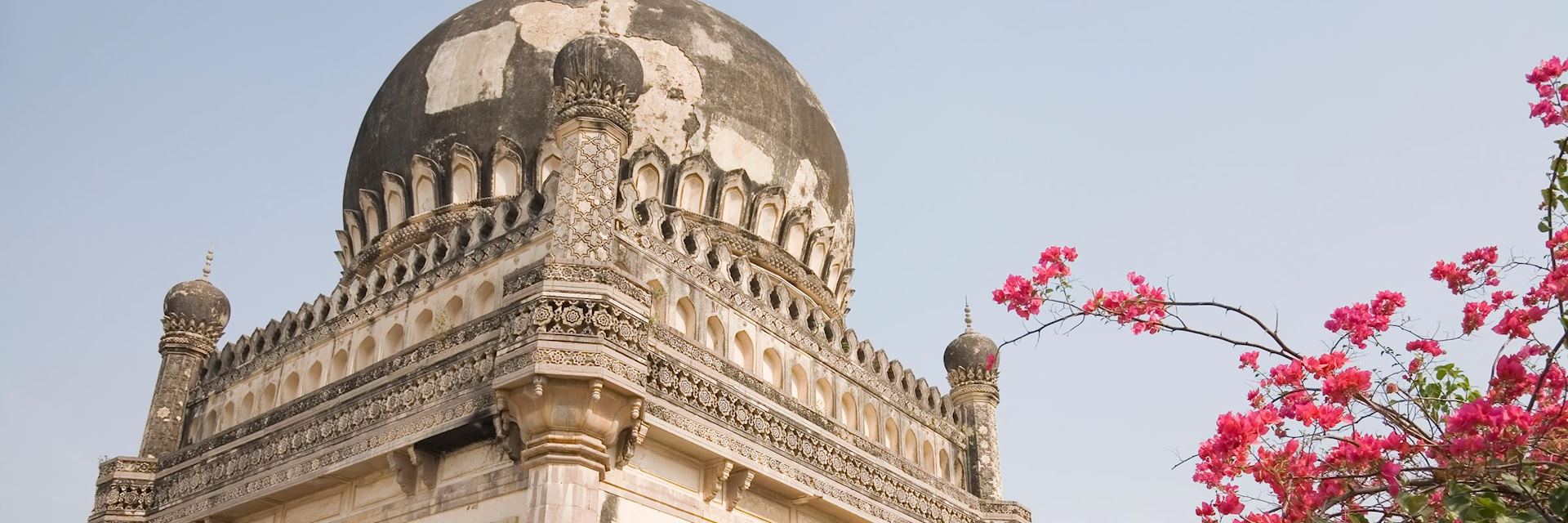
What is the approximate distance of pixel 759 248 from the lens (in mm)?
14141

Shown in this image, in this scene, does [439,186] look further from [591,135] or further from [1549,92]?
[1549,92]

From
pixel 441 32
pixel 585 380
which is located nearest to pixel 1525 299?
pixel 585 380

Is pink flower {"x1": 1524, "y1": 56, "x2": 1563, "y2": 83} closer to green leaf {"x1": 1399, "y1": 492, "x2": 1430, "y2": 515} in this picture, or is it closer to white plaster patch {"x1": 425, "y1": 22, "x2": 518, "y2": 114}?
green leaf {"x1": 1399, "y1": 492, "x2": 1430, "y2": 515}

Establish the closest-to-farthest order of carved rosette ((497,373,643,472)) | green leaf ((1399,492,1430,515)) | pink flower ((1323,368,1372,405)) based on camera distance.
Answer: green leaf ((1399,492,1430,515)), pink flower ((1323,368,1372,405)), carved rosette ((497,373,643,472))

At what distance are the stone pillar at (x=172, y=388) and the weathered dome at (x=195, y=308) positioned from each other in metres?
0.12

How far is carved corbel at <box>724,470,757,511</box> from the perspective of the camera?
1056 centimetres

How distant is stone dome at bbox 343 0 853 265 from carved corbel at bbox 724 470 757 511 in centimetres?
383

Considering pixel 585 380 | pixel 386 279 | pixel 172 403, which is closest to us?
pixel 585 380

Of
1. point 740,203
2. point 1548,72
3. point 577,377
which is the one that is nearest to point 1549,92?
point 1548,72

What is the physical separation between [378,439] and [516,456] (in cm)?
162

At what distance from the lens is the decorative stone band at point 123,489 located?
40.3 ft

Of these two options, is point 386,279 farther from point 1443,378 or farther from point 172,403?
point 1443,378

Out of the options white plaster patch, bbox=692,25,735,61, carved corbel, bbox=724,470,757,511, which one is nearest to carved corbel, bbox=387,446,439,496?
carved corbel, bbox=724,470,757,511

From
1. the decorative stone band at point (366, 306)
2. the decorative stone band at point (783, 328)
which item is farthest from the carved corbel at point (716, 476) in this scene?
the decorative stone band at point (366, 306)
